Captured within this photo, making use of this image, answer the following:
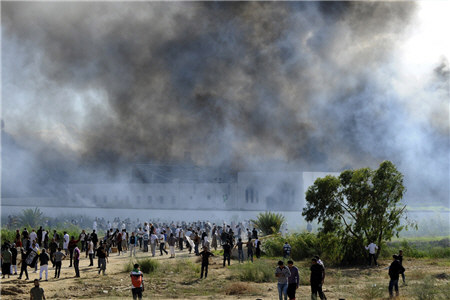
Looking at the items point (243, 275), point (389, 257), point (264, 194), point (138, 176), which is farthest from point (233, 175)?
point (243, 275)

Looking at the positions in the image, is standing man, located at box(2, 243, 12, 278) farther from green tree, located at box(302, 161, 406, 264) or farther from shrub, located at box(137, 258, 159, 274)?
green tree, located at box(302, 161, 406, 264)

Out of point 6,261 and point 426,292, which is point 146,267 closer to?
point 6,261

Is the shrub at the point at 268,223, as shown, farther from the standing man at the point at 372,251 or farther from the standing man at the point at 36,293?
the standing man at the point at 36,293

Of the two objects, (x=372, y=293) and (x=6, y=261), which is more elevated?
(x=6, y=261)

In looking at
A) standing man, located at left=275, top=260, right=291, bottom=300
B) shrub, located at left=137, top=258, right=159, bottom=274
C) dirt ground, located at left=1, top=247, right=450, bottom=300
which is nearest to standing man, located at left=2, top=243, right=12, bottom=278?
dirt ground, located at left=1, top=247, right=450, bottom=300

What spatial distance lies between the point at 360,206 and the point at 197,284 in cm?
1001

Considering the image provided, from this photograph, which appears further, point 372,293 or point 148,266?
point 148,266

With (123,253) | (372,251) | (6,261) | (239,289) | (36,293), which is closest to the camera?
(36,293)

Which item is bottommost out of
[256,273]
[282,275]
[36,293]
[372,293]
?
[372,293]

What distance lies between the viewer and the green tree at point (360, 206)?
933 inches

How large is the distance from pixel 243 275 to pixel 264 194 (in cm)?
4066

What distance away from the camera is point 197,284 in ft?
58.3

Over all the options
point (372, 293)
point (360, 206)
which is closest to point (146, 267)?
point (372, 293)

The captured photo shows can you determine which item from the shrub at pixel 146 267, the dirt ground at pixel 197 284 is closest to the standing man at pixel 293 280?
the dirt ground at pixel 197 284
